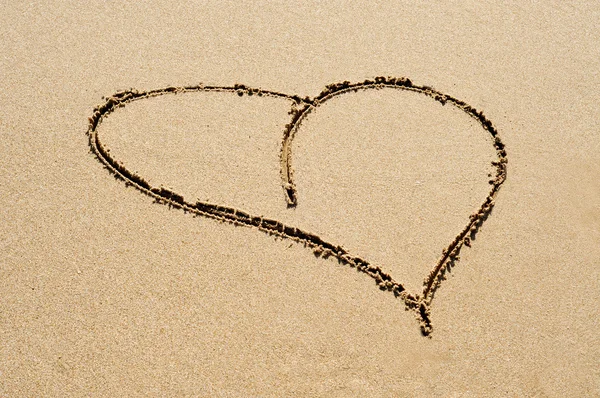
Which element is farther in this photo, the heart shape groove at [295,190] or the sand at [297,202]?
the heart shape groove at [295,190]

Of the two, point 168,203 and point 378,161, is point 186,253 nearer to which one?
point 168,203

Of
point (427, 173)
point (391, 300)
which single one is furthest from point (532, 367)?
point (427, 173)

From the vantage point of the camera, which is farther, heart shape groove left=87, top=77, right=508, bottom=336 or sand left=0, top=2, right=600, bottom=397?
heart shape groove left=87, top=77, right=508, bottom=336

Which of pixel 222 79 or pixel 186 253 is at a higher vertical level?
pixel 222 79
